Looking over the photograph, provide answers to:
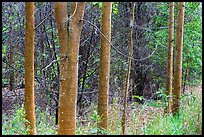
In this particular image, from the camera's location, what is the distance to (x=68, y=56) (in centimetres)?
347

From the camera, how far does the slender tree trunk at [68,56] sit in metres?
3.48

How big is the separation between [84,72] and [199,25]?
374 centimetres

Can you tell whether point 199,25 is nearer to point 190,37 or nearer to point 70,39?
point 190,37

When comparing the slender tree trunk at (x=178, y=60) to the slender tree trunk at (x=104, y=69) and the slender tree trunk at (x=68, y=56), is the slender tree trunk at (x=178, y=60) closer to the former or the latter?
the slender tree trunk at (x=104, y=69)

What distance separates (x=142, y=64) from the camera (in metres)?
10.8

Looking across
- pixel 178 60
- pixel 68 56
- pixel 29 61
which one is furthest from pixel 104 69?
pixel 68 56

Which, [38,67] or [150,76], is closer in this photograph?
[38,67]

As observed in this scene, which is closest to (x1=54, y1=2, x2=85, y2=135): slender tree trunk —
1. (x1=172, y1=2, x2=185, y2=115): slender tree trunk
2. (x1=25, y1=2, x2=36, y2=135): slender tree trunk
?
(x1=25, y1=2, x2=36, y2=135): slender tree trunk

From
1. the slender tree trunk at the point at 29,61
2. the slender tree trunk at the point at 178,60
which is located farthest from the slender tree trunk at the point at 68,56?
the slender tree trunk at the point at 178,60

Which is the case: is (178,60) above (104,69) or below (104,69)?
above

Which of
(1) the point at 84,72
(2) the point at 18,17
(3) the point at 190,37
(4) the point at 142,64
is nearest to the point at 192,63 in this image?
(3) the point at 190,37

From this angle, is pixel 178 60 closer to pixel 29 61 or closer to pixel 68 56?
pixel 29 61

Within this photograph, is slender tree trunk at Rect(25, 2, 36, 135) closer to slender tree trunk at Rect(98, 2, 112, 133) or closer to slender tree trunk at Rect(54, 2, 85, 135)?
slender tree trunk at Rect(98, 2, 112, 133)

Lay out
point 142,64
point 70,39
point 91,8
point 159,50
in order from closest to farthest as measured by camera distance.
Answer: point 70,39, point 91,8, point 159,50, point 142,64
